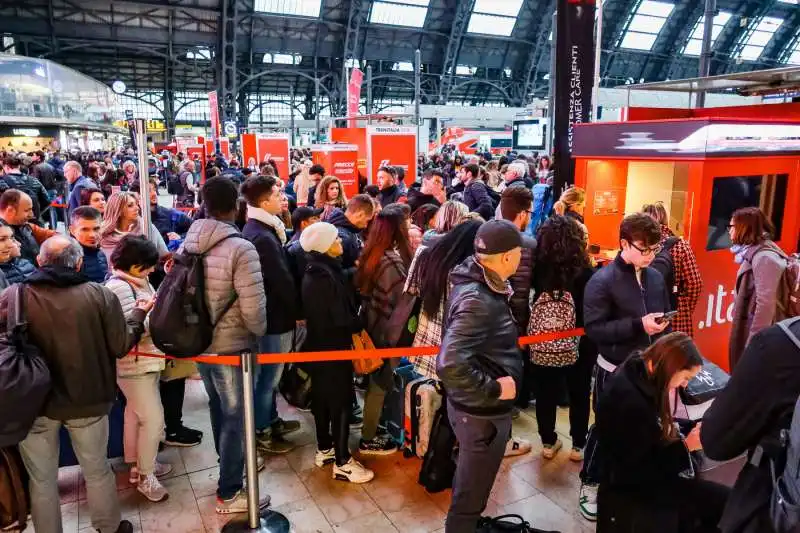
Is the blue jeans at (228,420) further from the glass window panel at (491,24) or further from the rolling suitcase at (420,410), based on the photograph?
the glass window panel at (491,24)

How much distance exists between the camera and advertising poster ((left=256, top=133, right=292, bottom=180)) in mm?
14680

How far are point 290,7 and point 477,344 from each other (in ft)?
89.5

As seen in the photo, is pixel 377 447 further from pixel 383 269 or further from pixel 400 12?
pixel 400 12

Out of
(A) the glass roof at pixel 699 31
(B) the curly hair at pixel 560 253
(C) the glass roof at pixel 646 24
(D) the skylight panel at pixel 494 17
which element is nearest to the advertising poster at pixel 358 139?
(B) the curly hair at pixel 560 253

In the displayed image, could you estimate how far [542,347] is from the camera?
3.39 meters

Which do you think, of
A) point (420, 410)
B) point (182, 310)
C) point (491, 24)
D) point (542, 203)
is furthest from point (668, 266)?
point (491, 24)

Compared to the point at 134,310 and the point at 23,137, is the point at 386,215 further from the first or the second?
the point at 23,137

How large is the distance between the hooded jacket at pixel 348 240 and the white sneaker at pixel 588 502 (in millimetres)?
1787

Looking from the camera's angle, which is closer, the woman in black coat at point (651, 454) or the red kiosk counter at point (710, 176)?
the woman in black coat at point (651, 454)

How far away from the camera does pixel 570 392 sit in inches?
141

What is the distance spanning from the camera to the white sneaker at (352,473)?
334 cm

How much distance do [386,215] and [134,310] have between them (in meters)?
1.37

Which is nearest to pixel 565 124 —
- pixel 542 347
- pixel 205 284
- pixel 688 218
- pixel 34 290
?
pixel 688 218

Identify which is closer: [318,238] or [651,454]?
[651,454]
